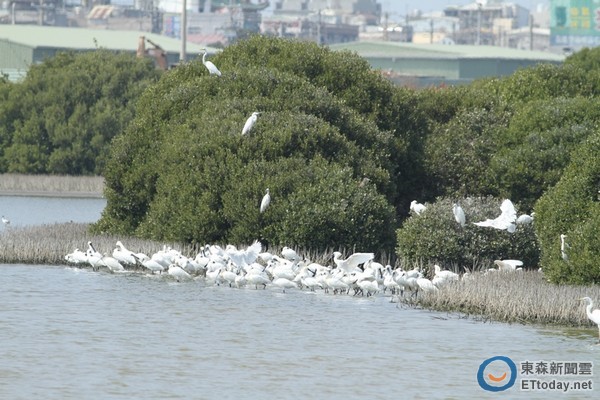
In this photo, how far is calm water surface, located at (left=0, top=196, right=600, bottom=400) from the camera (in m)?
20.1

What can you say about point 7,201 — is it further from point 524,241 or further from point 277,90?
point 524,241

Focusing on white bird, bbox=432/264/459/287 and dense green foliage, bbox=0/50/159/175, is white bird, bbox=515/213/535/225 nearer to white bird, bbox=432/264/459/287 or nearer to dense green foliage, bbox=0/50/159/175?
white bird, bbox=432/264/459/287

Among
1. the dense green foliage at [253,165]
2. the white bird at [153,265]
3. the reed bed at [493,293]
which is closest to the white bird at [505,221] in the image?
the reed bed at [493,293]

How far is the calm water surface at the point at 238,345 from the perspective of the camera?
2011 centimetres

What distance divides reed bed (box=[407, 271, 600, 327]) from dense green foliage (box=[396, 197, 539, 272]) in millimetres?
2828

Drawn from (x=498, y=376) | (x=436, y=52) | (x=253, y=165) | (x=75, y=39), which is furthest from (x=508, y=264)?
(x=436, y=52)

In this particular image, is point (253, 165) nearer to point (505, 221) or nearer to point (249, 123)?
point (249, 123)

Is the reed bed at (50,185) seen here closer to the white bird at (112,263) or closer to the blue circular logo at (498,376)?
the white bird at (112,263)

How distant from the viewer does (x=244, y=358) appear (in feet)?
73.1

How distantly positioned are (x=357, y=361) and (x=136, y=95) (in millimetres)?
52248

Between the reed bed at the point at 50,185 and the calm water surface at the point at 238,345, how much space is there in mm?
33176

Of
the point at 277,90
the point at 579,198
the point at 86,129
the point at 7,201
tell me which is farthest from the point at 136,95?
the point at 579,198

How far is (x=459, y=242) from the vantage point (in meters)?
31.8

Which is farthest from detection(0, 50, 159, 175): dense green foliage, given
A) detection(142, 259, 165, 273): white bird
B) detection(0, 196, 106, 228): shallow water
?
detection(142, 259, 165, 273): white bird
